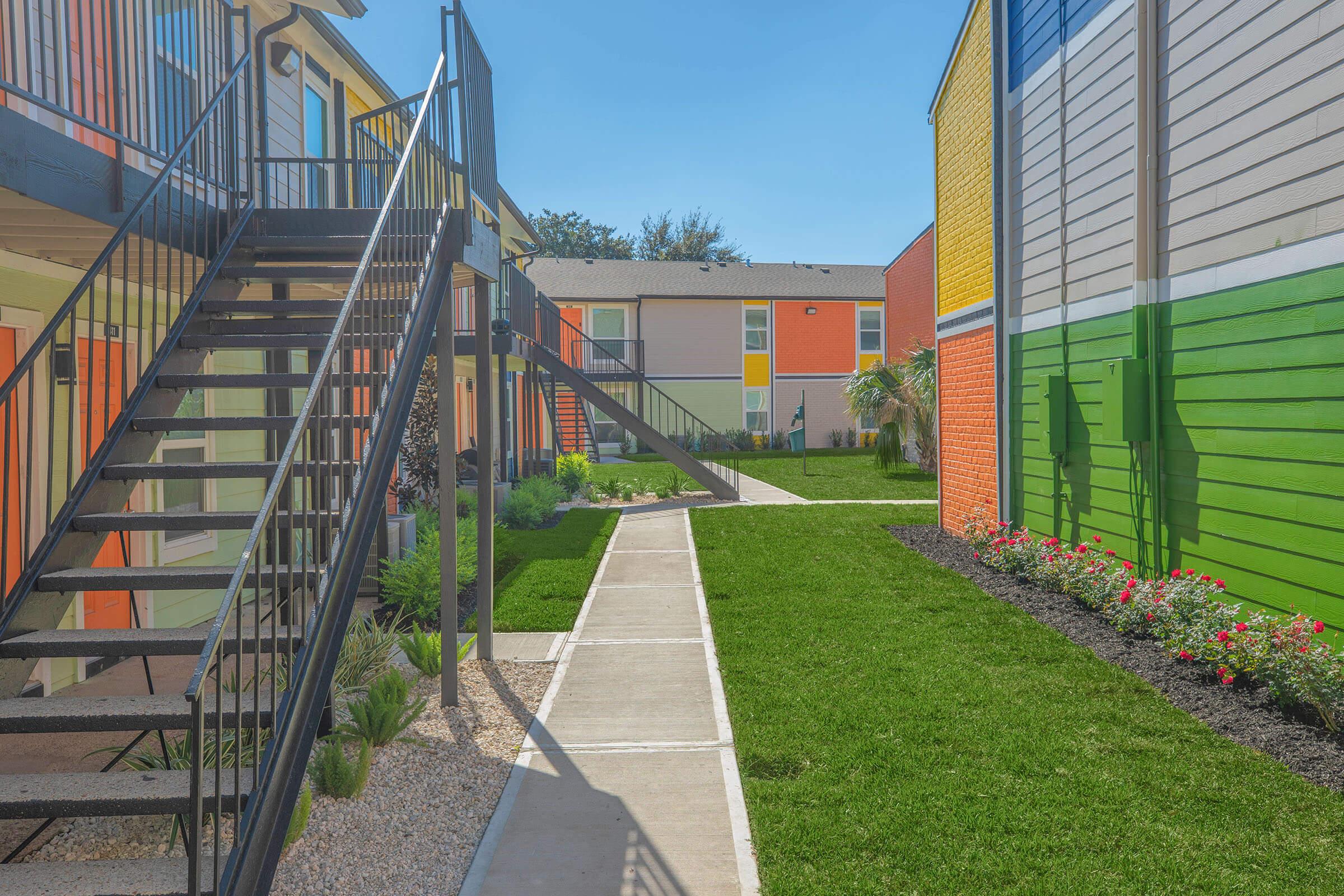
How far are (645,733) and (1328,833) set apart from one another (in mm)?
3115

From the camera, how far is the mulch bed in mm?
4258

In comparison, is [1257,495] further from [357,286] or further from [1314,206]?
[357,286]

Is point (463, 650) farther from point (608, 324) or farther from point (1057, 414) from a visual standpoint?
point (608, 324)

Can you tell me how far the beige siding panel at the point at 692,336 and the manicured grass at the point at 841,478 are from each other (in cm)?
559

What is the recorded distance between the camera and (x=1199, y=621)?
18.1 feet

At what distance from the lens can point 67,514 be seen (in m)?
3.92

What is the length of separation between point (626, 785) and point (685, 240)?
5236cm

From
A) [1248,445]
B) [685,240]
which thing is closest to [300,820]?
[1248,445]

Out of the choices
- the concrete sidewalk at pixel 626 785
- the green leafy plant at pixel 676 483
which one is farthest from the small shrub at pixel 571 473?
the concrete sidewalk at pixel 626 785

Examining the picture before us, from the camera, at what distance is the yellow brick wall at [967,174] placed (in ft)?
32.4

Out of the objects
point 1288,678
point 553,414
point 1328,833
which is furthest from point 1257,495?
point 553,414

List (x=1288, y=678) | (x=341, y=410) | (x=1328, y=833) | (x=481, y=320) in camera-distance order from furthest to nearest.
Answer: (x=481, y=320) → (x=1288, y=678) → (x=341, y=410) → (x=1328, y=833)

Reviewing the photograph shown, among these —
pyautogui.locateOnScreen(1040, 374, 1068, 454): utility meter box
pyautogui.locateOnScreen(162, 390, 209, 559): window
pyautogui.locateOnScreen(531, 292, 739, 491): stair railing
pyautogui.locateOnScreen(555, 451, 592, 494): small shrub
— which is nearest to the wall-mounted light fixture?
pyautogui.locateOnScreen(162, 390, 209, 559): window

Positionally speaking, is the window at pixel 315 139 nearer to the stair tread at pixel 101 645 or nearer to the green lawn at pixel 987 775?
the green lawn at pixel 987 775
